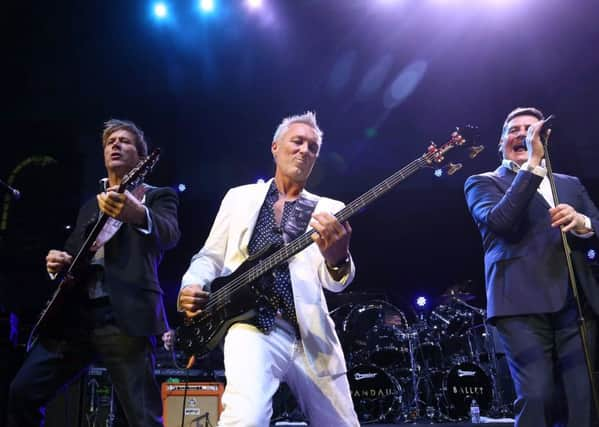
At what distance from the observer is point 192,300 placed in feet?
7.69

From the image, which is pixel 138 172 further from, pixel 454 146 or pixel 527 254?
pixel 527 254

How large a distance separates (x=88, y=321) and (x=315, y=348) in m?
1.16

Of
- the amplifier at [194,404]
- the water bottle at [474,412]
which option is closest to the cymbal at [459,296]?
the water bottle at [474,412]

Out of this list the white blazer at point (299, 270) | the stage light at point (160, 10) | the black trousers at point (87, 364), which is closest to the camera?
the white blazer at point (299, 270)

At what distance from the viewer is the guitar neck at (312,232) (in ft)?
7.89

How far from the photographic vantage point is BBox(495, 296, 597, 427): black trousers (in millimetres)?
2328

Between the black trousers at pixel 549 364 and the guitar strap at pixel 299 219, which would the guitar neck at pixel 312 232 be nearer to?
the guitar strap at pixel 299 219

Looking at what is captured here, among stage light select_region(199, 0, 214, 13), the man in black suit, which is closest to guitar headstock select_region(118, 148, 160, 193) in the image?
the man in black suit

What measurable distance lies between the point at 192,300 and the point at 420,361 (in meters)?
5.62

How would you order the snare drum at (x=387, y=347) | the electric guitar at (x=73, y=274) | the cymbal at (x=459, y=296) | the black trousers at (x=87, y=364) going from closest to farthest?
1. the black trousers at (x=87, y=364)
2. the electric guitar at (x=73, y=274)
3. the snare drum at (x=387, y=347)
4. the cymbal at (x=459, y=296)

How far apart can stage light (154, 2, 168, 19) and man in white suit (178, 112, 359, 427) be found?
4089 millimetres

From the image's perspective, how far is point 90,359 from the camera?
2609 millimetres

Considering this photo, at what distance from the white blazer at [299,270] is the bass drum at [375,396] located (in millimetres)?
4355

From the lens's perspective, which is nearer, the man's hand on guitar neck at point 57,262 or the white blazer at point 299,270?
the white blazer at point 299,270
